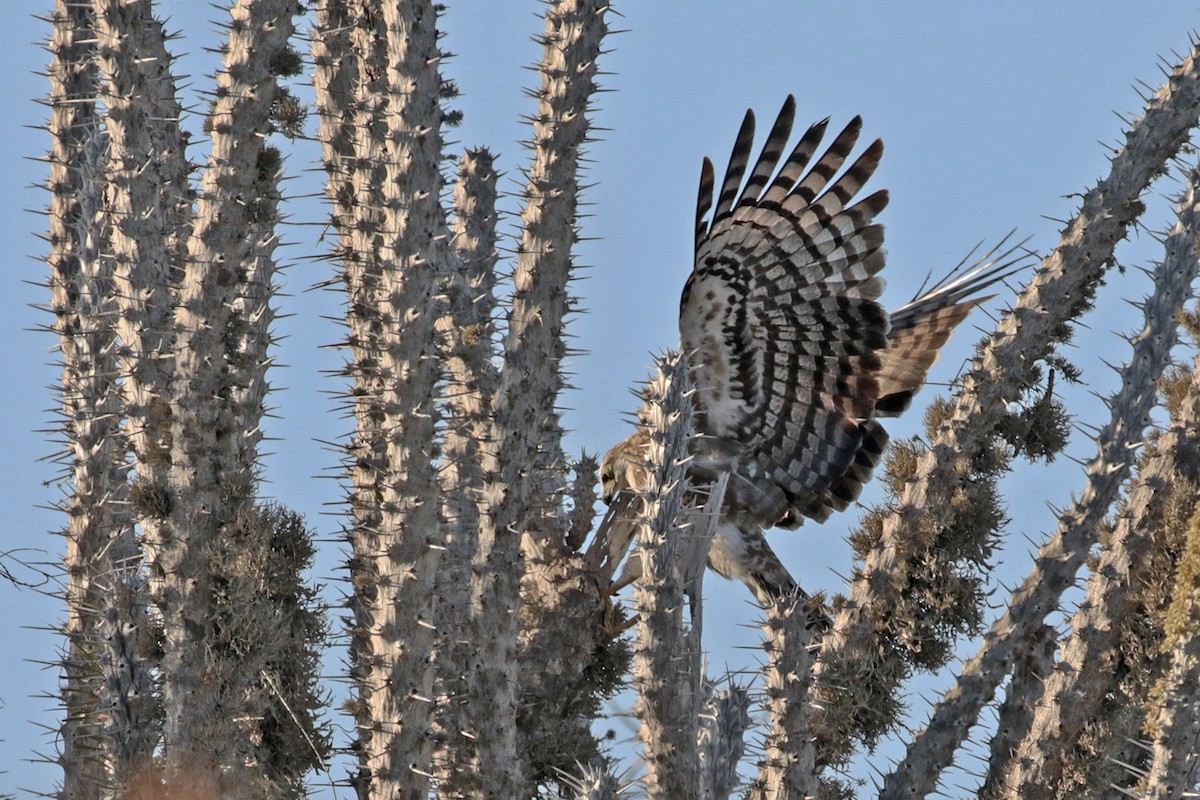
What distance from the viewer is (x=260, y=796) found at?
20.5 feet

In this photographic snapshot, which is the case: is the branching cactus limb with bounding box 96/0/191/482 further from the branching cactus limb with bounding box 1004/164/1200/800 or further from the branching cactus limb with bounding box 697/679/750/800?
the branching cactus limb with bounding box 1004/164/1200/800

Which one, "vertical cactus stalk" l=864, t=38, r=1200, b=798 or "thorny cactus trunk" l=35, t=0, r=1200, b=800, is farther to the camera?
"vertical cactus stalk" l=864, t=38, r=1200, b=798

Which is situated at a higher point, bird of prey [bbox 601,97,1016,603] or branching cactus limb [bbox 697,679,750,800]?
bird of prey [bbox 601,97,1016,603]

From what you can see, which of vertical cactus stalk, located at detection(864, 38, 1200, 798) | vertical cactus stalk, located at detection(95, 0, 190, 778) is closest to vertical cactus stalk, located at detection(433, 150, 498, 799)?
vertical cactus stalk, located at detection(95, 0, 190, 778)

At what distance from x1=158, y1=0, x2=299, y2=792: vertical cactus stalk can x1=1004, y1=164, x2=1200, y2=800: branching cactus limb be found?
154 inches

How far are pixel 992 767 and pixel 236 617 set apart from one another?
424 centimetres

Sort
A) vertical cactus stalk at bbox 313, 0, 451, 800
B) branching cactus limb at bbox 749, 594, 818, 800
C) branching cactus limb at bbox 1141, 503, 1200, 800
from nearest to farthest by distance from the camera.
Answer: branching cactus limb at bbox 1141, 503, 1200, 800, vertical cactus stalk at bbox 313, 0, 451, 800, branching cactus limb at bbox 749, 594, 818, 800

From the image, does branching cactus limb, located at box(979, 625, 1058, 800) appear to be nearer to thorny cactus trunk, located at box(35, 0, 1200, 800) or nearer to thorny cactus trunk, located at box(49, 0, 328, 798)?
thorny cactus trunk, located at box(35, 0, 1200, 800)

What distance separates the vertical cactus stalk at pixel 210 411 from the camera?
5816 mm

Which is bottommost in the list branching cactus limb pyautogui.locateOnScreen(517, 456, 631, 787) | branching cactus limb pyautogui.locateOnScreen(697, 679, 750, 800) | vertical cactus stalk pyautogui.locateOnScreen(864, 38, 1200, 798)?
branching cactus limb pyautogui.locateOnScreen(697, 679, 750, 800)

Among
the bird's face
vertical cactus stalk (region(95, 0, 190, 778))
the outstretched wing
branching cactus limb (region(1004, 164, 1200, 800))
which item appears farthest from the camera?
the bird's face

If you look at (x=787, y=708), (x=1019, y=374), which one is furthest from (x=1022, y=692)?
(x=787, y=708)

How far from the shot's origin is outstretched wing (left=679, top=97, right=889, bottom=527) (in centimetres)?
905

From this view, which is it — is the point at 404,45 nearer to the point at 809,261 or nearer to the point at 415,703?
the point at 415,703
